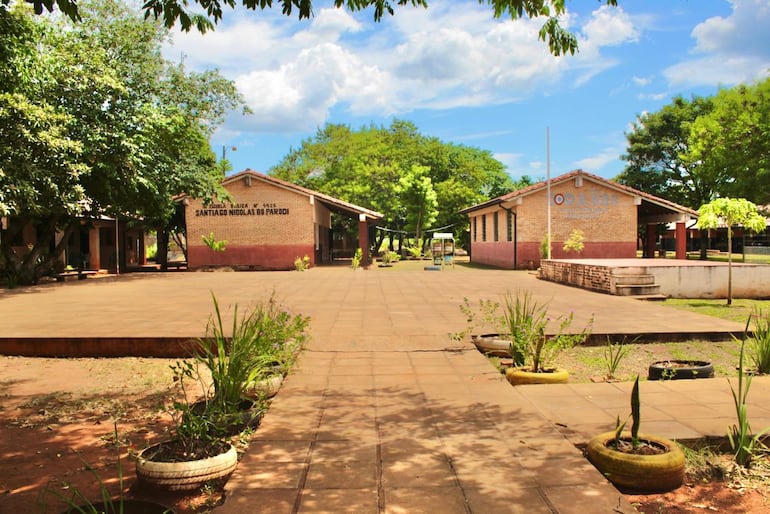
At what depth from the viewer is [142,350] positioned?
7.77 meters

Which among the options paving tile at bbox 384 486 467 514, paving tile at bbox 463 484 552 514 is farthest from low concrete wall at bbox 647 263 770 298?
paving tile at bbox 384 486 467 514

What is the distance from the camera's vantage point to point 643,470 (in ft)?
→ 10.9

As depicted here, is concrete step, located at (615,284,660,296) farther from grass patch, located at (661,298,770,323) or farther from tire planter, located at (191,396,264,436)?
tire planter, located at (191,396,264,436)

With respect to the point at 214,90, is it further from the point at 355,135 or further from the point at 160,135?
the point at 355,135

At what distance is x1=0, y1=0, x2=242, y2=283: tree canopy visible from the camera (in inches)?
560

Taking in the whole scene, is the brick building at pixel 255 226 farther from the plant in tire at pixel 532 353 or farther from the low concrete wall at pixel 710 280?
the plant in tire at pixel 532 353

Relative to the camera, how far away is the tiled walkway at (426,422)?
10.2ft

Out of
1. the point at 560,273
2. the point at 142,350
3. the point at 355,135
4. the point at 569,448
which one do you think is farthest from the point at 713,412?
the point at 355,135

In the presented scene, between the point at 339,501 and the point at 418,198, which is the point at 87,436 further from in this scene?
the point at 418,198

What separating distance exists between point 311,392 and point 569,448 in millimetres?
2381

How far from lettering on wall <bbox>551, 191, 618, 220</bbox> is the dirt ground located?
21.7 metres

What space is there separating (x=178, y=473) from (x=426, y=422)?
180 centimetres

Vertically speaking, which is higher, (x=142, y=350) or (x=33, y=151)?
(x=33, y=151)

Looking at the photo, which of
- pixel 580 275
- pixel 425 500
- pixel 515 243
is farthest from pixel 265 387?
pixel 515 243
